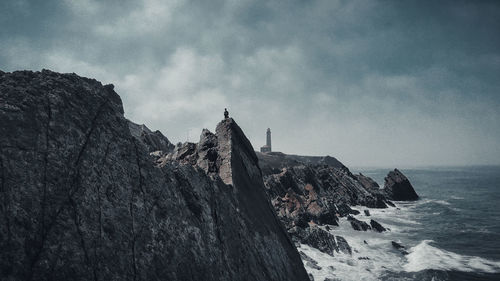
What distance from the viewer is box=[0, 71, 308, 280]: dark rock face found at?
23.9 ft

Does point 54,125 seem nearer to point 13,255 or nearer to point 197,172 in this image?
point 13,255

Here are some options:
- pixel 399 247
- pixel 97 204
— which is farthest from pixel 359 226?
pixel 97 204

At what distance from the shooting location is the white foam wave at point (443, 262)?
3332 centimetres

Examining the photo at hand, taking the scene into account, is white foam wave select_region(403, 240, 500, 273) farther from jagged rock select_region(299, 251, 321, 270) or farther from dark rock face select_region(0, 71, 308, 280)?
dark rock face select_region(0, 71, 308, 280)

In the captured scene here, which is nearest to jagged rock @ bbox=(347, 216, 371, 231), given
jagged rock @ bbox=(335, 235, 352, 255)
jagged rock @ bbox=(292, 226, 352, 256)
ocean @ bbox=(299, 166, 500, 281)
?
ocean @ bbox=(299, 166, 500, 281)

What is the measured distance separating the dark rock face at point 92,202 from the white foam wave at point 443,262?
31.8 m

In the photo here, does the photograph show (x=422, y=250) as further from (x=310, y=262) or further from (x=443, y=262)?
(x=310, y=262)

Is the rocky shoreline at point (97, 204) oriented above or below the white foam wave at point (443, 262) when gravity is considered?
above

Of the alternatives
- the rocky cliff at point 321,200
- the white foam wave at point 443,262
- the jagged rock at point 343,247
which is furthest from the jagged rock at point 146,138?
the white foam wave at point 443,262

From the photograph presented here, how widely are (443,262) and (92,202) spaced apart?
45.0m

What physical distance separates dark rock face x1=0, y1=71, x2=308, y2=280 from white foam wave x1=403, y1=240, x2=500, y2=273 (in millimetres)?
31752

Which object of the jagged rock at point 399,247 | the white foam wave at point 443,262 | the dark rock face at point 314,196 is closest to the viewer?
the white foam wave at point 443,262

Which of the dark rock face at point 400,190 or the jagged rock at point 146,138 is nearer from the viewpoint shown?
the jagged rock at point 146,138

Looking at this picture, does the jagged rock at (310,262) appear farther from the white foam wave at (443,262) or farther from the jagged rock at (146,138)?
the jagged rock at (146,138)
